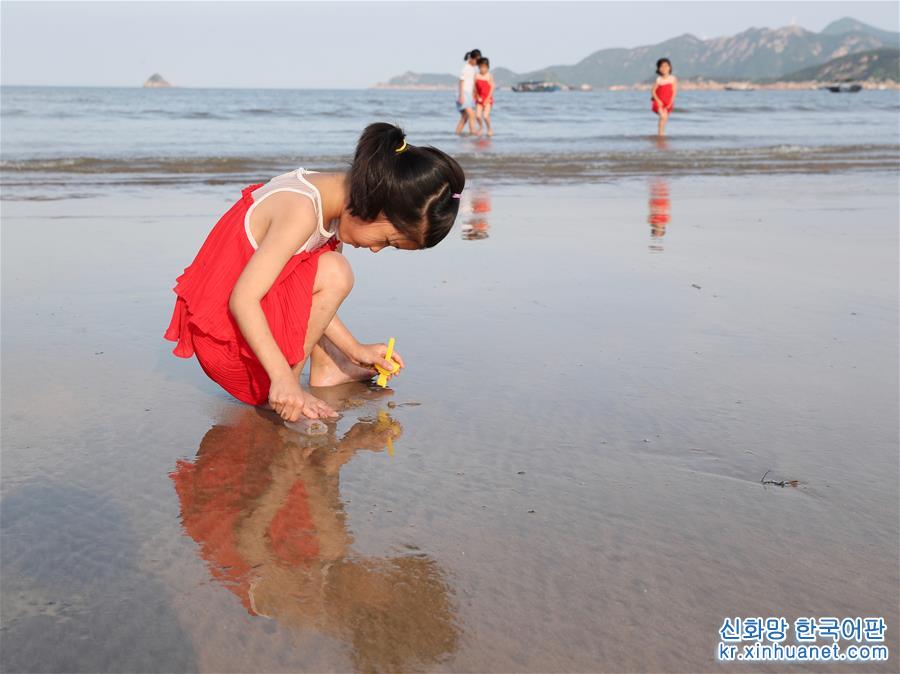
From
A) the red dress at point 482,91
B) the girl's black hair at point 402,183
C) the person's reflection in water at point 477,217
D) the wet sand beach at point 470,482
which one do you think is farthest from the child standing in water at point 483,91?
the girl's black hair at point 402,183

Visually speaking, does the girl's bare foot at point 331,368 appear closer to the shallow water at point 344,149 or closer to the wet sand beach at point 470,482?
the wet sand beach at point 470,482

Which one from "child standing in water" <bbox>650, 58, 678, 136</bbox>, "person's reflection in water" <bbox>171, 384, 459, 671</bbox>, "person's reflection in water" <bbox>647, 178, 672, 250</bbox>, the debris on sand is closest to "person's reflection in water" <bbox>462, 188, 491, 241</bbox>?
"person's reflection in water" <bbox>647, 178, 672, 250</bbox>

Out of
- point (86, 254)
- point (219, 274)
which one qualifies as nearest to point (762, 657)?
point (219, 274)

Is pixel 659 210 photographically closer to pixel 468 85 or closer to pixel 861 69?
pixel 468 85

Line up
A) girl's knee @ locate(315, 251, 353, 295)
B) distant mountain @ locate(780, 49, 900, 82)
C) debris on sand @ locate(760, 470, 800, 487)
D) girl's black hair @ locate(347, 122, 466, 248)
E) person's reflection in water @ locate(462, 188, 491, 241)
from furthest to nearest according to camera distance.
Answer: distant mountain @ locate(780, 49, 900, 82), person's reflection in water @ locate(462, 188, 491, 241), girl's knee @ locate(315, 251, 353, 295), girl's black hair @ locate(347, 122, 466, 248), debris on sand @ locate(760, 470, 800, 487)

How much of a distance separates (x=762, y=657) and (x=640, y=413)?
3.77ft

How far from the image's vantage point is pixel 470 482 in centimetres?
221

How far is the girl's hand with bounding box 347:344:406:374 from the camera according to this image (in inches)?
117

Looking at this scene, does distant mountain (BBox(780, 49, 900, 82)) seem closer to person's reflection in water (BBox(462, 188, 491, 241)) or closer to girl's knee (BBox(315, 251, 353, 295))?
person's reflection in water (BBox(462, 188, 491, 241))

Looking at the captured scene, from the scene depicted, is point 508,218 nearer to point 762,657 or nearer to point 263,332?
point 263,332

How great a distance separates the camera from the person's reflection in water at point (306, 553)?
1595 millimetres

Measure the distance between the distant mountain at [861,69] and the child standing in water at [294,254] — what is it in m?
110

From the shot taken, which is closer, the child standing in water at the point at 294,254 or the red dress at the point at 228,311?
the child standing in water at the point at 294,254

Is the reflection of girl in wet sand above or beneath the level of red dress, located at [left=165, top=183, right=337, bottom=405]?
beneath
